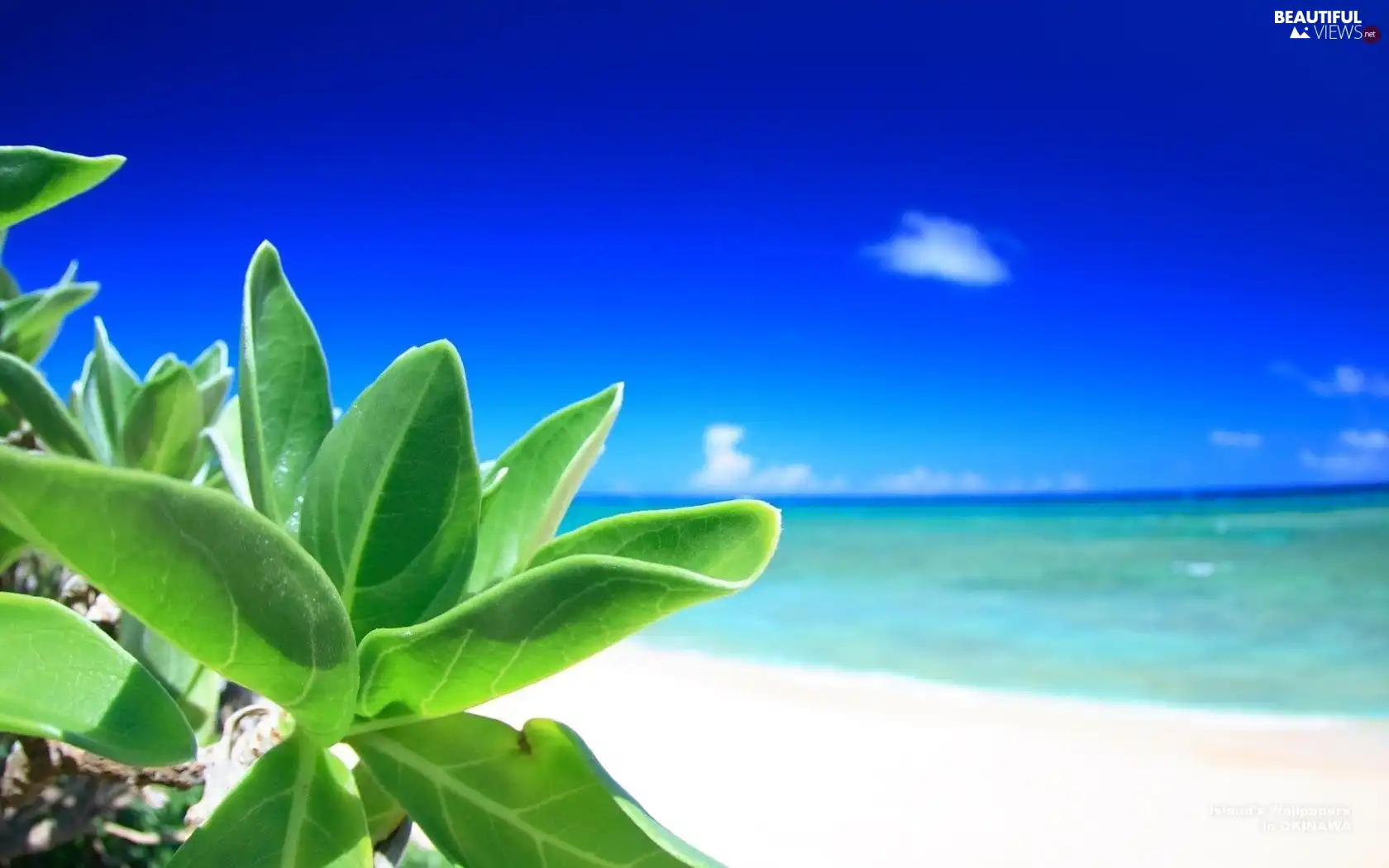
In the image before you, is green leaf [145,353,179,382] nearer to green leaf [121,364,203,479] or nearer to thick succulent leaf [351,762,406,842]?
green leaf [121,364,203,479]

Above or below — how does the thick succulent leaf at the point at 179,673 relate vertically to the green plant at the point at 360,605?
below

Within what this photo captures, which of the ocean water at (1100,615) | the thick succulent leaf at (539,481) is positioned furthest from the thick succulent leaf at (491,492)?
the ocean water at (1100,615)

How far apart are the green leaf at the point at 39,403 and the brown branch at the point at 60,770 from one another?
0.19 metres

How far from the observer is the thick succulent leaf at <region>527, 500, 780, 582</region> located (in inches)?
14.4

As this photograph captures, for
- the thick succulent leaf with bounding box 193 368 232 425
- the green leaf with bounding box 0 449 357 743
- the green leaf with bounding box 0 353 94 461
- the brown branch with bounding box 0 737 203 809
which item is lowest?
the brown branch with bounding box 0 737 203 809

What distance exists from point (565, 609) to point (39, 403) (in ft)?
1.48

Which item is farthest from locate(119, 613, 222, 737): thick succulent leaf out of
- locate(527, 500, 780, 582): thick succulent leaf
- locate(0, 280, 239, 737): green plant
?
locate(527, 500, 780, 582): thick succulent leaf

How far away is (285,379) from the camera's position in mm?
458

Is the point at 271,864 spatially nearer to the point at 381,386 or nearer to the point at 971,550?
the point at 381,386

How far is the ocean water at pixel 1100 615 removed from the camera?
7.26 meters

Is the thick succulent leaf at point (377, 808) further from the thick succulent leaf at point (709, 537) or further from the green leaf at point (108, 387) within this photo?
the green leaf at point (108, 387)

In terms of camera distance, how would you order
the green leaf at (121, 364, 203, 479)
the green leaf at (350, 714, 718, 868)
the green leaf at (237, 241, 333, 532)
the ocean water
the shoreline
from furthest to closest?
1. the ocean water
2. the shoreline
3. the green leaf at (121, 364, 203, 479)
4. the green leaf at (237, 241, 333, 532)
5. the green leaf at (350, 714, 718, 868)

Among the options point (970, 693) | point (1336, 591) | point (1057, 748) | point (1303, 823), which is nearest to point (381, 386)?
point (1303, 823)

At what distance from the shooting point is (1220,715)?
596cm
